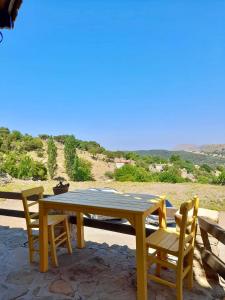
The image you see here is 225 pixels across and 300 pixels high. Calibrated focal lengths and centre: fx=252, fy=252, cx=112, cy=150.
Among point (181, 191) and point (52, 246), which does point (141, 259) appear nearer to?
point (52, 246)

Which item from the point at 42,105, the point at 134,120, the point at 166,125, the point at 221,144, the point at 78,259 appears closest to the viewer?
the point at 78,259

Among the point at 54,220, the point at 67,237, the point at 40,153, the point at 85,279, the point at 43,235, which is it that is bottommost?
the point at 85,279

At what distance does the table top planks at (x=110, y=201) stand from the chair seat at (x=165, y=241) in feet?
0.99

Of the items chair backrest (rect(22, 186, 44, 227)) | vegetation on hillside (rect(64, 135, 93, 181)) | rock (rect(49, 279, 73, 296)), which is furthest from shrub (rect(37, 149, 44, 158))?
rock (rect(49, 279, 73, 296))

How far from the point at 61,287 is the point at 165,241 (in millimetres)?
1098

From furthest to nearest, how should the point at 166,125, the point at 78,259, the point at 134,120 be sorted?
1. the point at 134,120
2. the point at 166,125
3. the point at 78,259

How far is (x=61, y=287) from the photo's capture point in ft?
7.95

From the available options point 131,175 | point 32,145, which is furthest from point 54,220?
point 32,145

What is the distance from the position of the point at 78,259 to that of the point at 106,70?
26.7m

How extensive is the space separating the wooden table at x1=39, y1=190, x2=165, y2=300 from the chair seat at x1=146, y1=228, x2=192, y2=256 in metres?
0.13

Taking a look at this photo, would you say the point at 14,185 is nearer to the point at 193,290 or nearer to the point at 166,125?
the point at 193,290

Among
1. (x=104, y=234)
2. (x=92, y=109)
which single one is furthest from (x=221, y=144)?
(x=104, y=234)

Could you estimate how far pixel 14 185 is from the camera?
1330 centimetres

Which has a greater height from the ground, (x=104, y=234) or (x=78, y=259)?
(x=78, y=259)
